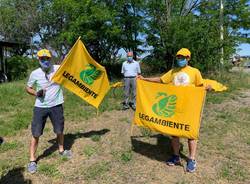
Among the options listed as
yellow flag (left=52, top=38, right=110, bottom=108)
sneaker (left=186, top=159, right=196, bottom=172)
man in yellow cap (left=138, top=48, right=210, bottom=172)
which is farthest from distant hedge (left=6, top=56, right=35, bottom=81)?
sneaker (left=186, top=159, right=196, bottom=172)

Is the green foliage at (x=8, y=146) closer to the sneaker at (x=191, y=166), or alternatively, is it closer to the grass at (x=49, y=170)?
the grass at (x=49, y=170)

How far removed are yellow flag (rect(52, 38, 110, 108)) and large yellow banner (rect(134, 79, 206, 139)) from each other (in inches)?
48.1

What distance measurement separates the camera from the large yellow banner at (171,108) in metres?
5.03

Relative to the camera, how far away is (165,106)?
534 centimetres

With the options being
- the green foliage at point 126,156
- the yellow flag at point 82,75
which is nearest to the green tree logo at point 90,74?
the yellow flag at point 82,75

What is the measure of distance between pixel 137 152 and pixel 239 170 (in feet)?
5.87

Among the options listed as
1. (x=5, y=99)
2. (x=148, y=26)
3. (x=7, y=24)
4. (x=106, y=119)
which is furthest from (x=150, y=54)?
(x=7, y=24)

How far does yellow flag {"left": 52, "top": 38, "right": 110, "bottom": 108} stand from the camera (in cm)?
605

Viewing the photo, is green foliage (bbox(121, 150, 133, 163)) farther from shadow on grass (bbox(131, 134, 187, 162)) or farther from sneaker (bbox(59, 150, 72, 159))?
sneaker (bbox(59, 150, 72, 159))

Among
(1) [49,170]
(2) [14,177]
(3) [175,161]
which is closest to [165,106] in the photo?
(3) [175,161]

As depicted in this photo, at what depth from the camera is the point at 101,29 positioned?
1914 cm

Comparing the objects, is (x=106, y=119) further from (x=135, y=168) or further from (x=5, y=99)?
(x=5, y=99)

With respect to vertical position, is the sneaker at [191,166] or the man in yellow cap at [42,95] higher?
the man in yellow cap at [42,95]

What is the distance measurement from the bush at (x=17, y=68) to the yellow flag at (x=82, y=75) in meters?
16.2
